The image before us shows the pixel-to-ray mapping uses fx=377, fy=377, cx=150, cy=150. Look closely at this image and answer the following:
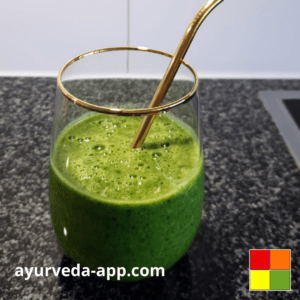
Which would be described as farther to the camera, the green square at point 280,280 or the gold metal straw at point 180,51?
the green square at point 280,280

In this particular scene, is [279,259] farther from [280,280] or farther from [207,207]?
[207,207]

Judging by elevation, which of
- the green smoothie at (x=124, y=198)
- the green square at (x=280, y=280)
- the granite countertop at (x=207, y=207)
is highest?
the green smoothie at (x=124, y=198)

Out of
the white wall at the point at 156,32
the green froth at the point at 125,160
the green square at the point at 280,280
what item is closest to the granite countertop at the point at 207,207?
the green square at the point at 280,280

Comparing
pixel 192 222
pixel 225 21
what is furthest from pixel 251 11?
pixel 192 222

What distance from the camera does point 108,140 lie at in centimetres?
50

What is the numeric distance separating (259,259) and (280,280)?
42mm

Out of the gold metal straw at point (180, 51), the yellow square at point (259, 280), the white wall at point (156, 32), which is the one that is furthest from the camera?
the white wall at point (156, 32)

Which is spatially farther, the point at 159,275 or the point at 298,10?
the point at 298,10

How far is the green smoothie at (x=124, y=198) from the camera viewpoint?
0.43 metres

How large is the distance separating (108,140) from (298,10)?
111 cm

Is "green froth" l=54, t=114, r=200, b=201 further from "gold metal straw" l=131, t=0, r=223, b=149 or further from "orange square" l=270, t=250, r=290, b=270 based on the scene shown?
"orange square" l=270, t=250, r=290, b=270

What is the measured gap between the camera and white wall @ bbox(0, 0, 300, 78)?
1255 mm

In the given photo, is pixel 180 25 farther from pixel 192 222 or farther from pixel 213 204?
pixel 192 222

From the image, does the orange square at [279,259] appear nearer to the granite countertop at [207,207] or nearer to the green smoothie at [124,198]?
the granite countertop at [207,207]
